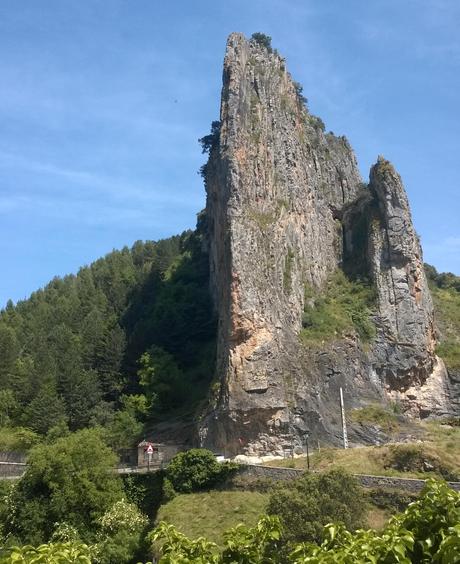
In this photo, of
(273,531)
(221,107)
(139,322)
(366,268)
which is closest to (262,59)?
(221,107)

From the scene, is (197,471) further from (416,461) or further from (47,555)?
(47,555)

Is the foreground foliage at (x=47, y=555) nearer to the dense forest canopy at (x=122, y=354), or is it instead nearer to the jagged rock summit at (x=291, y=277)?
the jagged rock summit at (x=291, y=277)

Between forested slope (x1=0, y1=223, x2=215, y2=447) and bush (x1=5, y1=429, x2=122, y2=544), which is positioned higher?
forested slope (x1=0, y1=223, x2=215, y2=447)

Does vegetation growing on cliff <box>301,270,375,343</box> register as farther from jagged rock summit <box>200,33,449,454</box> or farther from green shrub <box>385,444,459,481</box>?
green shrub <box>385,444,459,481</box>

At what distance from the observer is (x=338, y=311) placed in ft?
172

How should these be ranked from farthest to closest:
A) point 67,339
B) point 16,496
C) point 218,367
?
point 67,339, point 218,367, point 16,496

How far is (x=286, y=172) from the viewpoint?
5450 centimetres

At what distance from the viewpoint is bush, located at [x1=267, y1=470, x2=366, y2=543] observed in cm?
2373

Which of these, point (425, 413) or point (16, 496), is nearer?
point (16, 496)

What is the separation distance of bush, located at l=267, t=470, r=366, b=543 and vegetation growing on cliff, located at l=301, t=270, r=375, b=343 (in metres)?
21.7

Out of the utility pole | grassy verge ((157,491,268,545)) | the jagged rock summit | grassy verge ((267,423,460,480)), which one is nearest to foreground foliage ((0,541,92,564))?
grassy verge ((157,491,268,545))

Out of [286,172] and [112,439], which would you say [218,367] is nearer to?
[112,439]

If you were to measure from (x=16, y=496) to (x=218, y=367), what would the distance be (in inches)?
605

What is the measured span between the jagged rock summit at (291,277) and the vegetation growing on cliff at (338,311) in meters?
0.20
